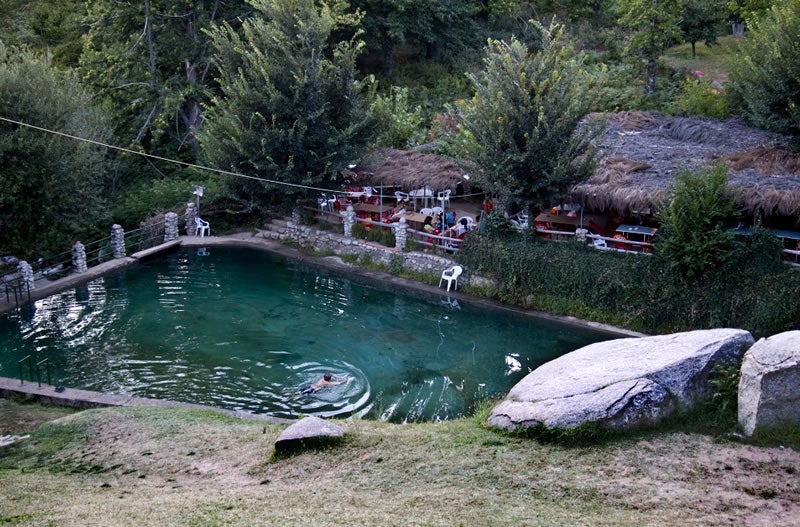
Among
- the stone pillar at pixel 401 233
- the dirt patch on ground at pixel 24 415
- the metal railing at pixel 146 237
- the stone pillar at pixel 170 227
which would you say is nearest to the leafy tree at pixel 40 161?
the metal railing at pixel 146 237

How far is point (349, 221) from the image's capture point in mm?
24297

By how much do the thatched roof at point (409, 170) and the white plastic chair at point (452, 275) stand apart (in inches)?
123

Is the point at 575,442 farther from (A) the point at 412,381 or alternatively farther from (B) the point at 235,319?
(B) the point at 235,319

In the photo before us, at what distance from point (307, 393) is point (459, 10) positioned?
25135 millimetres

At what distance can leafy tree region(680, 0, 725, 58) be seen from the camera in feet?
101

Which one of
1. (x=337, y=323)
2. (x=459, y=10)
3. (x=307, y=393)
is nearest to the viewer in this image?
(x=307, y=393)

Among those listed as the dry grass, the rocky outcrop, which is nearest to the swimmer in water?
the dry grass

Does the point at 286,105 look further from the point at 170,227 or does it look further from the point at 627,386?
the point at 627,386

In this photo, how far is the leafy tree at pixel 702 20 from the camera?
101 feet

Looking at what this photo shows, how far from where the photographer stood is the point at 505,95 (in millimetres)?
20016

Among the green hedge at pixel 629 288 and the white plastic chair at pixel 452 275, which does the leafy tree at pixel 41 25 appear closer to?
the white plastic chair at pixel 452 275

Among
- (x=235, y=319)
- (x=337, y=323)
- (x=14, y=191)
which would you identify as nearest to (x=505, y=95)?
(x=337, y=323)

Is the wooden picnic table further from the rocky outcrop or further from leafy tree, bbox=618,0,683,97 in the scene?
the rocky outcrop

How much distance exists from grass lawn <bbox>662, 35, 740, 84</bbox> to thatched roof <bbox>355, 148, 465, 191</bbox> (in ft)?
46.1
